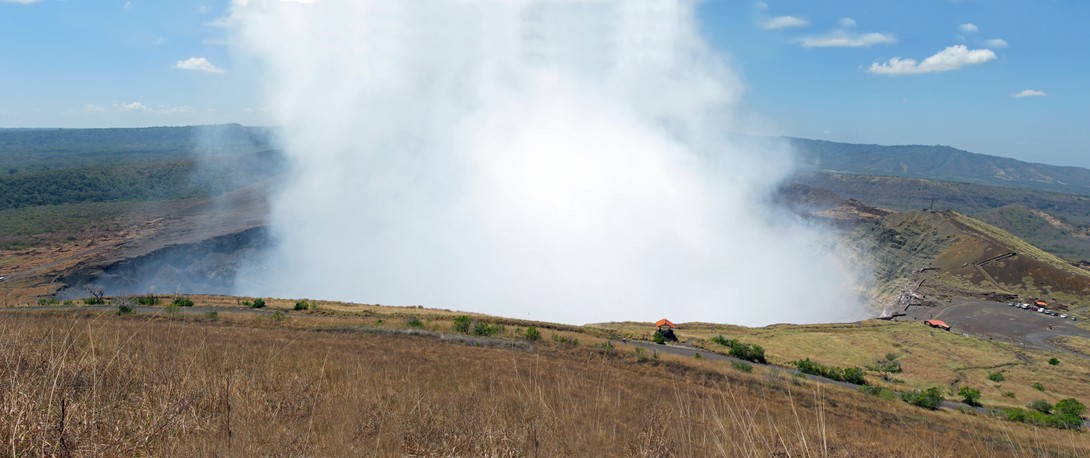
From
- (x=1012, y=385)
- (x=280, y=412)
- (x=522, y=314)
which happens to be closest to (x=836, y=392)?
(x=280, y=412)

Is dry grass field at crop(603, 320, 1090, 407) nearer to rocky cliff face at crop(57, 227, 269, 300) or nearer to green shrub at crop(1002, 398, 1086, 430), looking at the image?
green shrub at crop(1002, 398, 1086, 430)

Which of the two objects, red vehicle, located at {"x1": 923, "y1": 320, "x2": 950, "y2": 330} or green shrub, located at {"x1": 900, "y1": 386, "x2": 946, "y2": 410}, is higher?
red vehicle, located at {"x1": 923, "y1": 320, "x2": 950, "y2": 330}

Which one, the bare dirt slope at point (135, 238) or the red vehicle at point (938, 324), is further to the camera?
the bare dirt slope at point (135, 238)

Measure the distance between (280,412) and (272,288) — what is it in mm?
86006

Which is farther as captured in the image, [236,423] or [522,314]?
[522,314]

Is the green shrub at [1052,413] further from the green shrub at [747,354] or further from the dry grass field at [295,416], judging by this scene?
the dry grass field at [295,416]

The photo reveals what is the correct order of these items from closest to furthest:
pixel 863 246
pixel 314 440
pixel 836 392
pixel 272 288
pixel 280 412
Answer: pixel 314 440, pixel 280 412, pixel 836 392, pixel 272 288, pixel 863 246

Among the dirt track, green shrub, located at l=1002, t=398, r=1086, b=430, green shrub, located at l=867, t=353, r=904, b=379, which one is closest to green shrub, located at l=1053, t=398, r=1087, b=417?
green shrub, located at l=1002, t=398, r=1086, b=430

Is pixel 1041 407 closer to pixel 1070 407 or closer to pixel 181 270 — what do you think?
pixel 1070 407

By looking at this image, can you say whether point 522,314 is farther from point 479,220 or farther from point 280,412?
point 280,412

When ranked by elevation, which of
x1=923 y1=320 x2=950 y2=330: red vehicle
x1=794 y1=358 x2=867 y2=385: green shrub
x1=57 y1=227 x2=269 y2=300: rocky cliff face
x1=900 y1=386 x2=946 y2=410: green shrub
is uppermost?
x1=923 y1=320 x2=950 y2=330: red vehicle

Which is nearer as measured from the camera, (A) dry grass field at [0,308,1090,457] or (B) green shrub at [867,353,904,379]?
(A) dry grass field at [0,308,1090,457]

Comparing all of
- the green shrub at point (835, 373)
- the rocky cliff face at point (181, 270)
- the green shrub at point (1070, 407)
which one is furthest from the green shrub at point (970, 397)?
the rocky cliff face at point (181, 270)

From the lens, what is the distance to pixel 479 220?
335 ft
